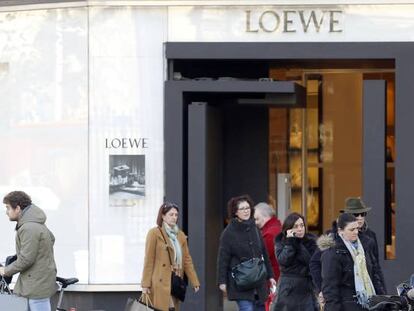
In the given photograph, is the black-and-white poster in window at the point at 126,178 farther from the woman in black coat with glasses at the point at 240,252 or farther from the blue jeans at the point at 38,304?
the blue jeans at the point at 38,304

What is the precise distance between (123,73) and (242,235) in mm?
3337

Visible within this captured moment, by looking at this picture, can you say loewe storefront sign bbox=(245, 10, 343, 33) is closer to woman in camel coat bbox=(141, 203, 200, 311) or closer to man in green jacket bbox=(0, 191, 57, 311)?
woman in camel coat bbox=(141, 203, 200, 311)

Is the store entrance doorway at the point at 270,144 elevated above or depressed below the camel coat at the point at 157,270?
above

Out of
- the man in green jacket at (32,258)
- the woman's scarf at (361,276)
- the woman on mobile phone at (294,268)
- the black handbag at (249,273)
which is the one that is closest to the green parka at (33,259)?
the man in green jacket at (32,258)

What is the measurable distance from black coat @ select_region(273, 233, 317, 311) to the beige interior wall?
5.79 metres

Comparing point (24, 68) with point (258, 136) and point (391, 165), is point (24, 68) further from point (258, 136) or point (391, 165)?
point (391, 165)

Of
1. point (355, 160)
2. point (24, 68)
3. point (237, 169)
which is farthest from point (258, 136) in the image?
point (24, 68)

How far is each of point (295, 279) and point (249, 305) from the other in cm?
122

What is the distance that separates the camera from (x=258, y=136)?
15703mm

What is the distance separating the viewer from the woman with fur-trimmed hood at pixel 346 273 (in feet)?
32.2

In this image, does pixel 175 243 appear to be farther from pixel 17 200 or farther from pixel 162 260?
pixel 17 200

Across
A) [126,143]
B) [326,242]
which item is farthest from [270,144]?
[326,242]

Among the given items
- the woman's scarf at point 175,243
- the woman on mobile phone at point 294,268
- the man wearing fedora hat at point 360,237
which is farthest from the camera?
the woman's scarf at point 175,243

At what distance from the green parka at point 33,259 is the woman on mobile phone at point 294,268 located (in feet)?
7.20
